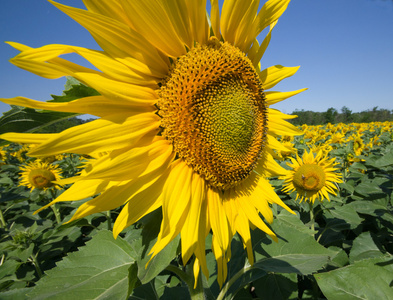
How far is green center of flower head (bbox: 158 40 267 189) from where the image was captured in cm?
113

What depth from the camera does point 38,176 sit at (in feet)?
17.6

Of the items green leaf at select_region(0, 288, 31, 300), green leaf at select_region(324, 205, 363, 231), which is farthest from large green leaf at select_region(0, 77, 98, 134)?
green leaf at select_region(324, 205, 363, 231)

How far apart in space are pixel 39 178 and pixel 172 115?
5413 millimetres

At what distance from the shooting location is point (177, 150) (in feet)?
3.73

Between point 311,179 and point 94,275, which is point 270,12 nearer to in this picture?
point 94,275

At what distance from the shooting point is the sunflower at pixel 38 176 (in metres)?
5.33

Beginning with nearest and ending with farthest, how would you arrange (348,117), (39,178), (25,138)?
(25,138), (39,178), (348,117)

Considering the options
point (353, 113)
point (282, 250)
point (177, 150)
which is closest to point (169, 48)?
point (177, 150)

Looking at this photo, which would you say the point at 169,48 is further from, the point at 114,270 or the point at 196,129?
the point at 114,270

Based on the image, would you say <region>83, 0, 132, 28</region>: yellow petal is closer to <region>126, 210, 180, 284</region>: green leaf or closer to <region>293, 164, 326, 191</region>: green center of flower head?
<region>126, 210, 180, 284</region>: green leaf

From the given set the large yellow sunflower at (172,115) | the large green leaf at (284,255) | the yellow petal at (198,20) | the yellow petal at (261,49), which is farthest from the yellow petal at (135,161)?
the large green leaf at (284,255)

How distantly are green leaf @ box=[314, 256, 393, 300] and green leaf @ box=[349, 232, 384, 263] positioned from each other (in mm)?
1776

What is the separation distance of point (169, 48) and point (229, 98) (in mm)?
381

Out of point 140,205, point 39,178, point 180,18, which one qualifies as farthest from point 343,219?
point 39,178
